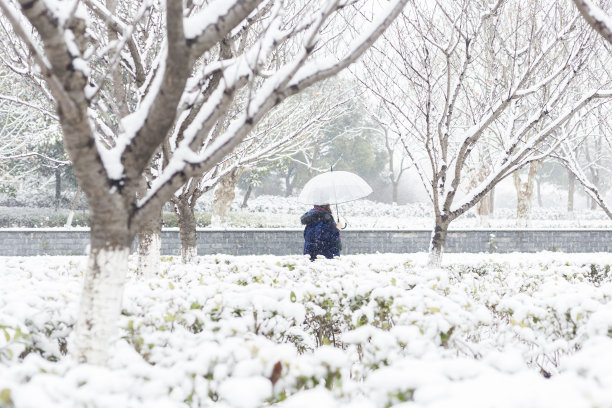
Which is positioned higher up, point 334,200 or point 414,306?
point 334,200

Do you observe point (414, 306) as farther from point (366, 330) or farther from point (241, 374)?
point (241, 374)

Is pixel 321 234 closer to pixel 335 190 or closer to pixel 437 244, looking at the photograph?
pixel 335 190

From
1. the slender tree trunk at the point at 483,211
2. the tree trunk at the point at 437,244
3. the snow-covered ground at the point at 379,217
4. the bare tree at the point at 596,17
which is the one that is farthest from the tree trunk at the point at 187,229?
the slender tree trunk at the point at 483,211

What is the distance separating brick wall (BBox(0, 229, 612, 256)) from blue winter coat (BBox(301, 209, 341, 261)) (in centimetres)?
599

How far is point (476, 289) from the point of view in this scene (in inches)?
163

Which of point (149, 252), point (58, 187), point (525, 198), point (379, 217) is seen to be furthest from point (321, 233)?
point (58, 187)

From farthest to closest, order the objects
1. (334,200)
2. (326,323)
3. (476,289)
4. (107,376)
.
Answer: (334,200), (476,289), (326,323), (107,376)

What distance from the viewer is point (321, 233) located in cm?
658

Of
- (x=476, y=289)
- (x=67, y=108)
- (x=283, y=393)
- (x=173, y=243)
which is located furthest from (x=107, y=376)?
(x=173, y=243)

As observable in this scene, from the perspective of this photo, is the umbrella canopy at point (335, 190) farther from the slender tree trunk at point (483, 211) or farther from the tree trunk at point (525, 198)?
the tree trunk at point (525, 198)

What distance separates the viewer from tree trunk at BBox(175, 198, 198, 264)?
6268 mm

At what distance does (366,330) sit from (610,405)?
1094 mm

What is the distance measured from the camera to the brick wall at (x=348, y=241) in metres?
11.9

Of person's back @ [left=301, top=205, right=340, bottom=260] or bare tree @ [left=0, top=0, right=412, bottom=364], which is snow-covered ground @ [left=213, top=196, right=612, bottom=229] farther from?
bare tree @ [left=0, top=0, right=412, bottom=364]
